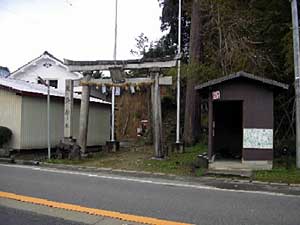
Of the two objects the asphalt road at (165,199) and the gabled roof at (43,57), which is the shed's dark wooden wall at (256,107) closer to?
the asphalt road at (165,199)

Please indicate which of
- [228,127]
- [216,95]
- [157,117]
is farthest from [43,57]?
[216,95]

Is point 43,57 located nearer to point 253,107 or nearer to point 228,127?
point 228,127

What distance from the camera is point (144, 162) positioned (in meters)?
17.1

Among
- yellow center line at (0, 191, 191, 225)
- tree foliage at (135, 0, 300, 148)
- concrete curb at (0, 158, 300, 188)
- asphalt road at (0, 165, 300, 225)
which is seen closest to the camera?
yellow center line at (0, 191, 191, 225)

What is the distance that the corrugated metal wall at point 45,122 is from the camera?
781 inches

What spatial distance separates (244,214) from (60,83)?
31.7 m

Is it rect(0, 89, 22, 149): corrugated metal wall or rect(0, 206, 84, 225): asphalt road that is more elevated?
rect(0, 89, 22, 149): corrugated metal wall

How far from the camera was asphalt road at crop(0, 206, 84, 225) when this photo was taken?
21.5 feet

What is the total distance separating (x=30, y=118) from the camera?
789 inches

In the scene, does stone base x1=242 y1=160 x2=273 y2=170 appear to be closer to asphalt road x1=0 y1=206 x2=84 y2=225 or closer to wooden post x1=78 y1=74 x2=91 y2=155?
wooden post x1=78 y1=74 x2=91 y2=155

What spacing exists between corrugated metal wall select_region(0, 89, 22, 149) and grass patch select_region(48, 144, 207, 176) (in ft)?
10.1

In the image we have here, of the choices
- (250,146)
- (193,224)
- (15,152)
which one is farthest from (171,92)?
(193,224)

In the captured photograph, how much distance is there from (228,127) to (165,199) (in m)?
9.99

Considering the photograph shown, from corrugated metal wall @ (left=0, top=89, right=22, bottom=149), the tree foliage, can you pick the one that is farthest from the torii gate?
corrugated metal wall @ (left=0, top=89, right=22, bottom=149)
